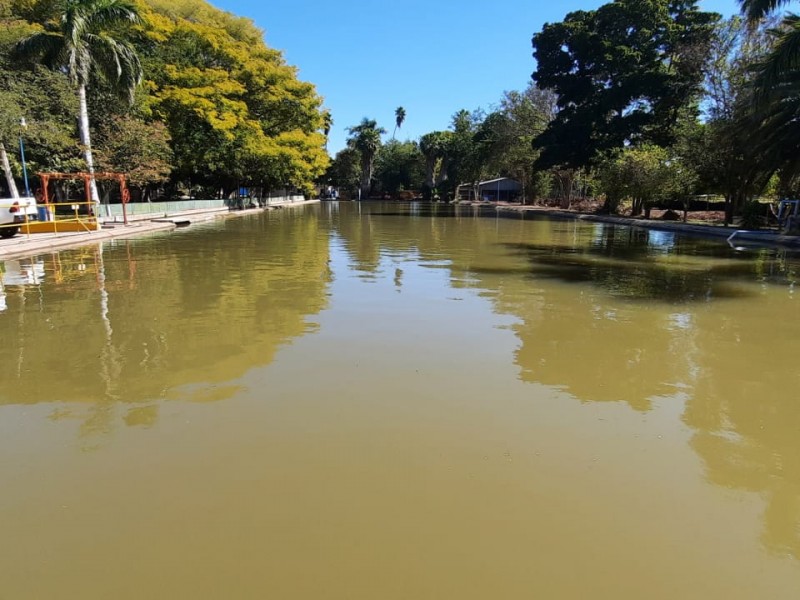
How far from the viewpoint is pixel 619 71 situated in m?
42.1

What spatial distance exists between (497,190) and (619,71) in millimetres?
43282

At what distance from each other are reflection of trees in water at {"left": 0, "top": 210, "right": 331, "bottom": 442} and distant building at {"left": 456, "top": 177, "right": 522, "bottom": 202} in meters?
71.5

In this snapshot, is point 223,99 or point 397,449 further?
point 223,99

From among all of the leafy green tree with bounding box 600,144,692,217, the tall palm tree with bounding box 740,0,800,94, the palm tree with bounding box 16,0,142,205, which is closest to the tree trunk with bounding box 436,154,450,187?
the leafy green tree with bounding box 600,144,692,217

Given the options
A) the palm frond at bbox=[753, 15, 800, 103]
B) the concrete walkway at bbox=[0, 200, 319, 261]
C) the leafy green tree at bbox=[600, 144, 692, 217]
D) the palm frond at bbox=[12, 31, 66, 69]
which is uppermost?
the palm frond at bbox=[12, 31, 66, 69]

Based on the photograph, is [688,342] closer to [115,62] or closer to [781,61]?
[781,61]

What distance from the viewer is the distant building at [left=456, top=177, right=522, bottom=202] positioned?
274ft

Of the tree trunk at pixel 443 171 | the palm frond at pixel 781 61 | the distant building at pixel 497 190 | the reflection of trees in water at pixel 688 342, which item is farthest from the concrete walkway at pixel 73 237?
the tree trunk at pixel 443 171

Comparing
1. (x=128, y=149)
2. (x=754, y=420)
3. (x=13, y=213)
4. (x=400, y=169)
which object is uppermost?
(x=400, y=169)

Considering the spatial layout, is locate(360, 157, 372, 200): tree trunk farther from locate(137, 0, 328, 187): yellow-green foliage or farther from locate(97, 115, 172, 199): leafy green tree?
locate(97, 115, 172, 199): leafy green tree

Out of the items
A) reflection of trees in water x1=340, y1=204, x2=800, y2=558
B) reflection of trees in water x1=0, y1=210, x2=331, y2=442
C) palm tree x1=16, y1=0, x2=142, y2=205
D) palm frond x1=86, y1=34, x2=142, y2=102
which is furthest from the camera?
palm frond x1=86, y1=34, x2=142, y2=102

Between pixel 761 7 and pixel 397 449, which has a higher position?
pixel 761 7

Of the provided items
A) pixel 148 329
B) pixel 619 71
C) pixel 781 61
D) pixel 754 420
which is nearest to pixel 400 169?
pixel 619 71

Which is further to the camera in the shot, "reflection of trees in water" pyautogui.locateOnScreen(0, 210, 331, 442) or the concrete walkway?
the concrete walkway
